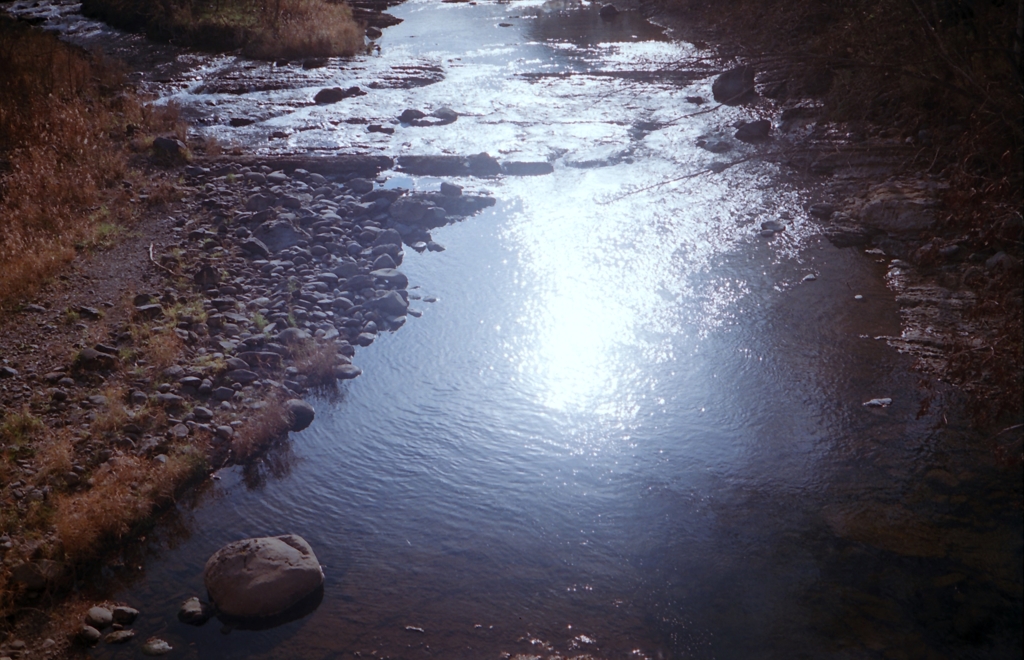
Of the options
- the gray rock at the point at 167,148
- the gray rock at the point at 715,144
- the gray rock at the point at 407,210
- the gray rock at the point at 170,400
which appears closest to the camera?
the gray rock at the point at 170,400

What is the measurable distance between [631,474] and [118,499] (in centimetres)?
309

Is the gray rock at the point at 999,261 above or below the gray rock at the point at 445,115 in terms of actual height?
below

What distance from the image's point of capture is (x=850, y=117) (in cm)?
950

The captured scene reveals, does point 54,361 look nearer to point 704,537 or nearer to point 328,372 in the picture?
point 328,372

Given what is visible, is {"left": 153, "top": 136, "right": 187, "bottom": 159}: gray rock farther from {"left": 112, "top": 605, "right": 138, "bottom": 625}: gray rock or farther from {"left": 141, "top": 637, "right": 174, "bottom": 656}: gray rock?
{"left": 141, "top": 637, "right": 174, "bottom": 656}: gray rock

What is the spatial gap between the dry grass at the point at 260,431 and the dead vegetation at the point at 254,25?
13088mm

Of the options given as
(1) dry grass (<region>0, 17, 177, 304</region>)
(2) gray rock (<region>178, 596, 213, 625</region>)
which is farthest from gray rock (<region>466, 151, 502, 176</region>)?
(2) gray rock (<region>178, 596, 213, 625</region>)

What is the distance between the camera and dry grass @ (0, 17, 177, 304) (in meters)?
7.00

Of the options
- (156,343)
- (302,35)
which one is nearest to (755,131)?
(156,343)

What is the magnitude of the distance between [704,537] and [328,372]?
3.08 metres

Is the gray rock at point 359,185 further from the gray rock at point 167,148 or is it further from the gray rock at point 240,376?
the gray rock at point 240,376

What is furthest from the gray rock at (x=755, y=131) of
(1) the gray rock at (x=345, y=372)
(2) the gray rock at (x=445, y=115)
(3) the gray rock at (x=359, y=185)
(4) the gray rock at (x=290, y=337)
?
(4) the gray rock at (x=290, y=337)

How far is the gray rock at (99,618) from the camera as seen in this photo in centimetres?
393

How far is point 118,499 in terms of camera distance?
4.56 m
